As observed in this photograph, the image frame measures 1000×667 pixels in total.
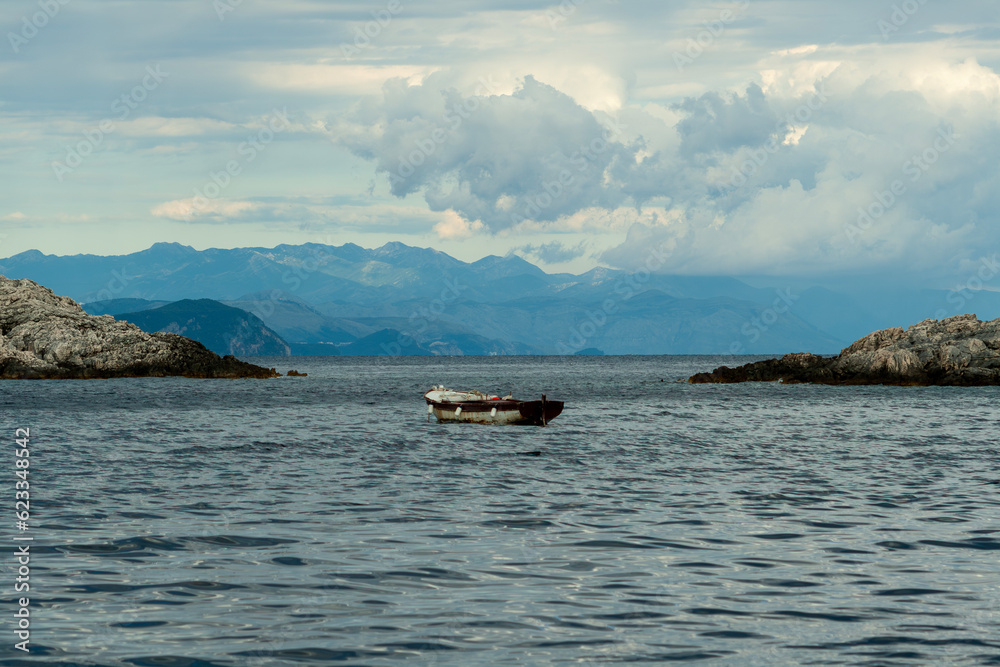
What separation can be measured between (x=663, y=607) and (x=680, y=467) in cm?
2043

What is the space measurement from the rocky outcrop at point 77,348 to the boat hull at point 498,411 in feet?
249

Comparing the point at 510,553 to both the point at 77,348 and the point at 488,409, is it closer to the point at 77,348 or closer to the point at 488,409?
the point at 488,409

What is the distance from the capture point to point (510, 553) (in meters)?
18.7

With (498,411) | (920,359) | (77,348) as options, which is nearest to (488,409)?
(498,411)

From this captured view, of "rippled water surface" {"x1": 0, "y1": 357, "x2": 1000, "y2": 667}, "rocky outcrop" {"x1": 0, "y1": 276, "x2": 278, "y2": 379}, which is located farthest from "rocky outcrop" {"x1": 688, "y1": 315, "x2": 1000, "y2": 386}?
"rocky outcrop" {"x1": 0, "y1": 276, "x2": 278, "y2": 379}

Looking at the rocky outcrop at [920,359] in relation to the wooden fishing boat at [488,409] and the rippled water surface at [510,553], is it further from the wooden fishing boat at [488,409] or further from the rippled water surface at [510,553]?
the rippled water surface at [510,553]

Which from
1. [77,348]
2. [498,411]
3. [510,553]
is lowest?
[510,553]

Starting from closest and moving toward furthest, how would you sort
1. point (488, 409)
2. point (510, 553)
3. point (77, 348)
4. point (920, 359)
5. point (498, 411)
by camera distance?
point (510, 553) < point (498, 411) < point (488, 409) < point (920, 359) < point (77, 348)

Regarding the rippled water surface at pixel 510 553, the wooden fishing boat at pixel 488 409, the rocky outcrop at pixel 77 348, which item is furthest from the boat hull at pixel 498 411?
the rocky outcrop at pixel 77 348

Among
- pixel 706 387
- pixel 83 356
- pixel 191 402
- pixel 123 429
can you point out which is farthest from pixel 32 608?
pixel 83 356

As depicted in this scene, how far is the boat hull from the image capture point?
55469 mm

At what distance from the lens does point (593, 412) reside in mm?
70438

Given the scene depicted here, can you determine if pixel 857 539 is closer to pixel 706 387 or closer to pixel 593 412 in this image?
pixel 593 412

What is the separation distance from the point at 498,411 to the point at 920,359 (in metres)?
66.1
